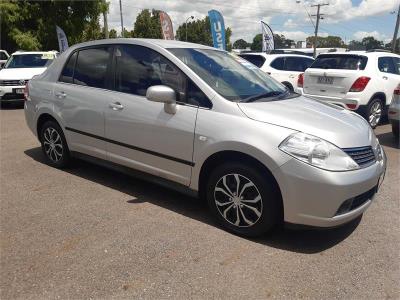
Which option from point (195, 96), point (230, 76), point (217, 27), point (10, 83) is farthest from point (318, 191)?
point (217, 27)

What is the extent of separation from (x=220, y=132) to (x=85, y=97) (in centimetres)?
192

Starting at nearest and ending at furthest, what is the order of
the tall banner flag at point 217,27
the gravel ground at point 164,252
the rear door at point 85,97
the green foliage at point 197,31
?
the gravel ground at point 164,252, the rear door at point 85,97, the tall banner flag at point 217,27, the green foliage at point 197,31

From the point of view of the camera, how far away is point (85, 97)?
4.51 metres

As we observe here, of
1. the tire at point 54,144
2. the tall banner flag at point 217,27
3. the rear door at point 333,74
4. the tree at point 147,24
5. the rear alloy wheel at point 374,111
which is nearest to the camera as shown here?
the tire at point 54,144

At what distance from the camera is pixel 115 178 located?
492 centimetres

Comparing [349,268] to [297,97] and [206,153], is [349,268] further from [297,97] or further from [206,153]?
[297,97]

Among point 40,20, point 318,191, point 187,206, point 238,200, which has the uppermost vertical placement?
point 40,20

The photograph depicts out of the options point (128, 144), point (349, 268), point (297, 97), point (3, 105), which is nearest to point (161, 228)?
point (128, 144)

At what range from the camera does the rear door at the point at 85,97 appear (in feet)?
14.4

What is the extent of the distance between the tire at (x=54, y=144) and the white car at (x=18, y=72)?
6778mm

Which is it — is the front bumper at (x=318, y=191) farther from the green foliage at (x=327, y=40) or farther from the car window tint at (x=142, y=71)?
the green foliage at (x=327, y=40)

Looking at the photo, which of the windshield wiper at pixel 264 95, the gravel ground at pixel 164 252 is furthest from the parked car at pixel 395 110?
the windshield wiper at pixel 264 95

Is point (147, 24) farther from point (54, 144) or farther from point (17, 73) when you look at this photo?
point (54, 144)

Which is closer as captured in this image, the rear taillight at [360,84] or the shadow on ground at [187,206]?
the shadow on ground at [187,206]
